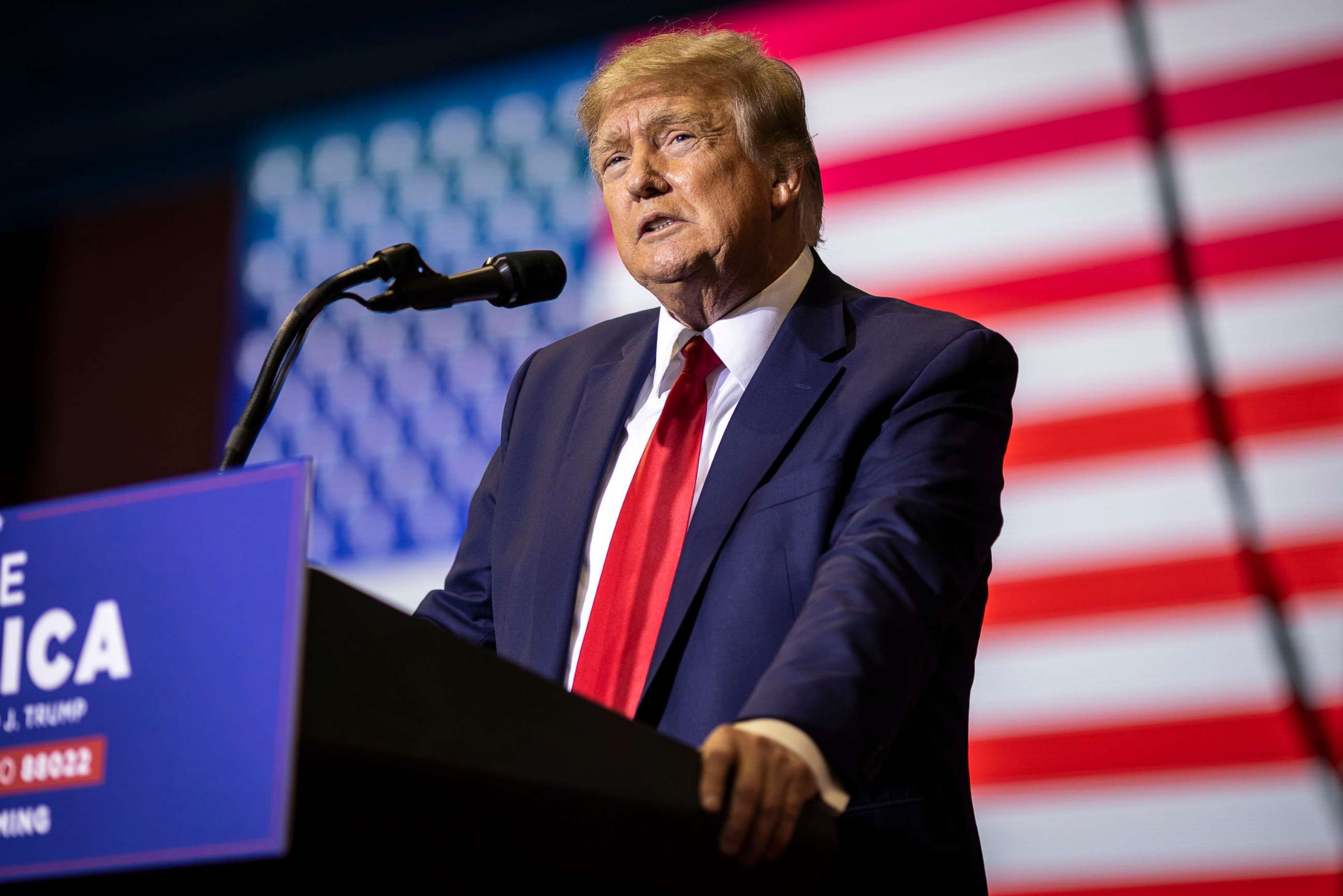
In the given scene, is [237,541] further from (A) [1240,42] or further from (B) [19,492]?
(B) [19,492]

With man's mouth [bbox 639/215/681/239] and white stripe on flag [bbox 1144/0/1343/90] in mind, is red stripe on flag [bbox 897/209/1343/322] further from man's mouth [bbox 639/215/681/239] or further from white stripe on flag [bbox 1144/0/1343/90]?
man's mouth [bbox 639/215/681/239]

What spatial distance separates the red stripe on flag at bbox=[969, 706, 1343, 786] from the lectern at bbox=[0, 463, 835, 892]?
55.9 inches

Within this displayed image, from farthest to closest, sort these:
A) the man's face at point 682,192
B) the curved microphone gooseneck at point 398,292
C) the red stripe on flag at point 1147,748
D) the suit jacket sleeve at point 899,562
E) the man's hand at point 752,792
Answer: the red stripe on flag at point 1147,748 < the man's face at point 682,192 < the curved microphone gooseneck at point 398,292 < the suit jacket sleeve at point 899,562 < the man's hand at point 752,792

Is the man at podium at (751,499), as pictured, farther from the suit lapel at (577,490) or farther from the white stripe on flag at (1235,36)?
the white stripe on flag at (1235,36)

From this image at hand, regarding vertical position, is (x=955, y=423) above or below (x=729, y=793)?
above

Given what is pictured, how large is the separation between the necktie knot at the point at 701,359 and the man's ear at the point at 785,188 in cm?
27

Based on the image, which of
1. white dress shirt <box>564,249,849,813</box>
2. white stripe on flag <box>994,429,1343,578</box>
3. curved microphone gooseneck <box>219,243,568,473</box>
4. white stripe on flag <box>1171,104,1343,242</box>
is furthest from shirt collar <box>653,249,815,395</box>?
white stripe on flag <box>1171,104,1343,242</box>

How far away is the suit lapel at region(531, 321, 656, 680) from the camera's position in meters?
1.27

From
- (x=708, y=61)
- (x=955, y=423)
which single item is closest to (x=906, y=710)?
(x=955, y=423)

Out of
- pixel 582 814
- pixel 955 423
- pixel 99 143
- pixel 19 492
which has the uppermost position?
pixel 99 143

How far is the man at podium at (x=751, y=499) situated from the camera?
0.98 meters

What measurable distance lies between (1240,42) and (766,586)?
1.67 meters

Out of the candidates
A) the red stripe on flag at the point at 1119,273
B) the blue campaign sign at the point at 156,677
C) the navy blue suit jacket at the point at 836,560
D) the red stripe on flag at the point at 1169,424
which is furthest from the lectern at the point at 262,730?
the red stripe on flag at the point at 1119,273

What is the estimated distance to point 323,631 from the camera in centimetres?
64
